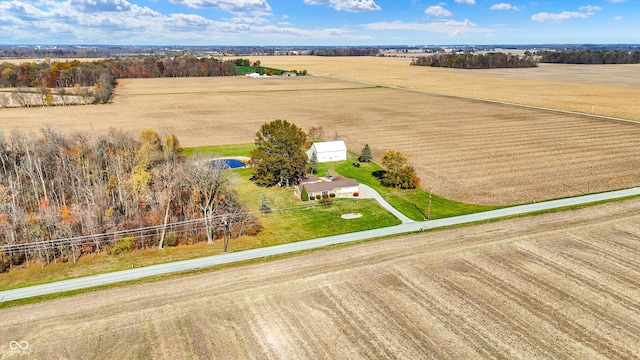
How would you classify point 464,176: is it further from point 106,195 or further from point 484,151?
point 106,195

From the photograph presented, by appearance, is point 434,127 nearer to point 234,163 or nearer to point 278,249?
point 234,163

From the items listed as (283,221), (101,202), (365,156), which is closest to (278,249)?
(283,221)

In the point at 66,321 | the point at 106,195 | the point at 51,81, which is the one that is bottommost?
the point at 66,321

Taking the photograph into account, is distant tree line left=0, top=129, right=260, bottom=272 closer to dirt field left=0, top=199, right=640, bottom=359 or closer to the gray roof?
dirt field left=0, top=199, right=640, bottom=359

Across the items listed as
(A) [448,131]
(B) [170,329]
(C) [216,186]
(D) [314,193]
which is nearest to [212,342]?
(B) [170,329]

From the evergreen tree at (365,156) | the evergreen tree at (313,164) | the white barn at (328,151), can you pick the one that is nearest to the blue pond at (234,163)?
the white barn at (328,151)
